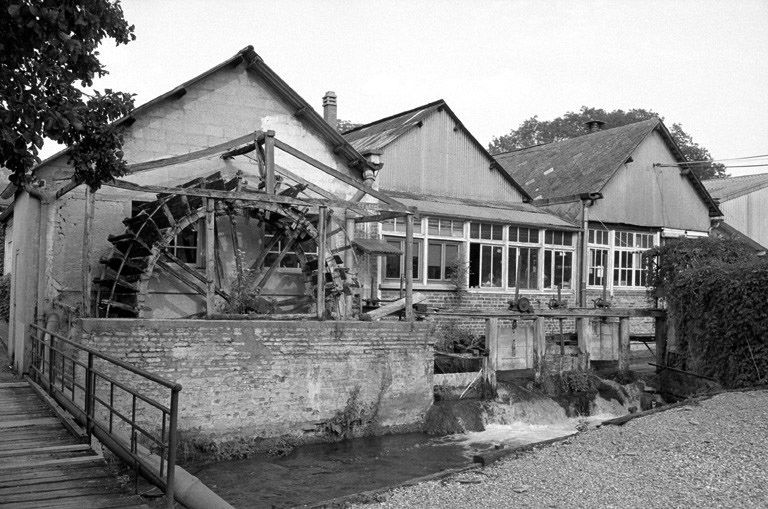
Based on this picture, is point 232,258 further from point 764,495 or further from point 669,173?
point 669,173

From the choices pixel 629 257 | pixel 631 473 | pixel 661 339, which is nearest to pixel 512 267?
pixel 661 339

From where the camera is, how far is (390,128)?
20.9 meters

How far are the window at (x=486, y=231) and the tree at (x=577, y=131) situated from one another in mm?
29781

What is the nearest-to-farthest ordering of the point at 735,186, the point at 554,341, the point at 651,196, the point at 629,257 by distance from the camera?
the point at 554,341 → the point at 629,257 → the point at 651,196 → the point at 735,186

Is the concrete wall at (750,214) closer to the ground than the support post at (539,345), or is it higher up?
higher up

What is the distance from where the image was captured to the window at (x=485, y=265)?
64.8 ft

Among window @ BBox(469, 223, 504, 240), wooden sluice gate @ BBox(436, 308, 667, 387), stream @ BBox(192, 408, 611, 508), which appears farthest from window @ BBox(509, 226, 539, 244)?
stream @ BBox(192, 408, 611, 508)

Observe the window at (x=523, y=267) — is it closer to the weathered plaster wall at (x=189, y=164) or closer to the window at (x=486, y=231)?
the window at (x=486, y=231)

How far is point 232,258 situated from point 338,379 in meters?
3.48

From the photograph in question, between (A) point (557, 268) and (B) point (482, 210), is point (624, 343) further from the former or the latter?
(B) point (482, 210)

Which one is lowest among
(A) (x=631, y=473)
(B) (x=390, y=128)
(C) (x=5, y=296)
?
(A) (x=631, y=473)

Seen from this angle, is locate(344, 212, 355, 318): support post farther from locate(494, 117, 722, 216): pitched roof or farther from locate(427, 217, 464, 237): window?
locate(494, 117, 722, 216): pitched roof

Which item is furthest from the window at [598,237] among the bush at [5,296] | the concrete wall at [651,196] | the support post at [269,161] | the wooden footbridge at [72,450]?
the wooden footbridge at [72,450]

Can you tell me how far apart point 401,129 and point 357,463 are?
1034cm
